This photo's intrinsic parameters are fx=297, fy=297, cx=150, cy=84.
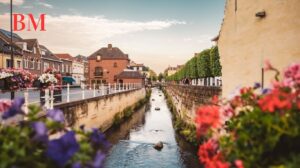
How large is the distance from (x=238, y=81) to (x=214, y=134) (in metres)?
8.53

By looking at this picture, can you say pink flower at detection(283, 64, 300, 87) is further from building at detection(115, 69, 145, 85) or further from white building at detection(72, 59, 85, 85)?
white building at detection(72, 59, 85, 85)

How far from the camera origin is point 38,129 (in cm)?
202

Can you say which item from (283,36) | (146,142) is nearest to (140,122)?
(146,142)

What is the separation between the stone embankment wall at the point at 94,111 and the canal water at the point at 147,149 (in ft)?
3.89

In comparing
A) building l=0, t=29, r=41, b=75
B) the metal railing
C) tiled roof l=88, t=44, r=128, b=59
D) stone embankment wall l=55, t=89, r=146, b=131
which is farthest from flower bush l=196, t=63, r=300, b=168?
tiled roof l=88, t=44, r=128, b=59

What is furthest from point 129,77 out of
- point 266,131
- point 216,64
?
point 266,131

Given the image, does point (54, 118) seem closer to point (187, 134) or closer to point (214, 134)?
point (214, 134)

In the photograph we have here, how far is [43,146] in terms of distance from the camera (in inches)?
85.0

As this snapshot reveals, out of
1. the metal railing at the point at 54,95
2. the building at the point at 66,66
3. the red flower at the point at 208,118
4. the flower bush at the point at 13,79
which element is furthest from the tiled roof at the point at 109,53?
the red flower at the point at 208,118

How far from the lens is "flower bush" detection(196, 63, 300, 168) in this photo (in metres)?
2.10

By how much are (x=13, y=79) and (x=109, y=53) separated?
60.7m

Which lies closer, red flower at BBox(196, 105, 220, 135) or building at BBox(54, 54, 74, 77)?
red flower at BBox(196, 105, 220, 135)

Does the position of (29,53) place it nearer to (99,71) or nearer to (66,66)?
(66,66)

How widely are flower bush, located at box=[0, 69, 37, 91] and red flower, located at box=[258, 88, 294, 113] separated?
914cm
